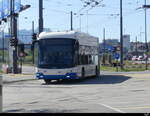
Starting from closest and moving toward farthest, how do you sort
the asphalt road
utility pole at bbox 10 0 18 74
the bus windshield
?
the asphalt road < the bus windshield < utility pole at bbox 10 0 18 74

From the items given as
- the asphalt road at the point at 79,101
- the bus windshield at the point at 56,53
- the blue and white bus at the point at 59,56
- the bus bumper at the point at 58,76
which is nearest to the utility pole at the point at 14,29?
the blue and white bus at the point at 59,56

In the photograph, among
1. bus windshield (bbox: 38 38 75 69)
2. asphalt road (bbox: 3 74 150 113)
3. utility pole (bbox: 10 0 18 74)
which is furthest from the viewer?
utility pole (bbox: 10 0 18 74)

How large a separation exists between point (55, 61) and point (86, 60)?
387 cm

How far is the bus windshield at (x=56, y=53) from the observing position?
28.4 metres

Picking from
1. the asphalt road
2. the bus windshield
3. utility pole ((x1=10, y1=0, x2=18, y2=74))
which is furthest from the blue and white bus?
utility pole ((x1=10, y1=0, x2=18, y2=74))

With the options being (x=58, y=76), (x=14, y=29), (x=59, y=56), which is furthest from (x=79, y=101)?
(x=14, y=29)

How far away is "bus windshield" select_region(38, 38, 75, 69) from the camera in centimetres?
2841

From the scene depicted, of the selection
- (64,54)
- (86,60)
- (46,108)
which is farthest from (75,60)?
(46,108)

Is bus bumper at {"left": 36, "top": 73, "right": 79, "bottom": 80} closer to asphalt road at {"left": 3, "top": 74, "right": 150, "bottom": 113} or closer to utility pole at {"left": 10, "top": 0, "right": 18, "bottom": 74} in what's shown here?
asphalt road at {"left": 3, "top": 74, "right": 150, "bottom": 113}

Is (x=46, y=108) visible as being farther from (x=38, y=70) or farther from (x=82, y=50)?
(x=82, y=50)

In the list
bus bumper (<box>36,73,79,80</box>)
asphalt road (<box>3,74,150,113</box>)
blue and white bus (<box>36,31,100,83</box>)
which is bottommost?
asphalt road (<box>3,74,150,113</box>)

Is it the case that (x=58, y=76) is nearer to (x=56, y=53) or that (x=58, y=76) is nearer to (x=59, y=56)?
(x=59, y=56)

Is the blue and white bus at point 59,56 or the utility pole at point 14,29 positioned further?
the utility pole at point 14,29

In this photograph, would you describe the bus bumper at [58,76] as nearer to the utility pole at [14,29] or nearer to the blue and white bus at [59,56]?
the blue and white bus at [59,56]
